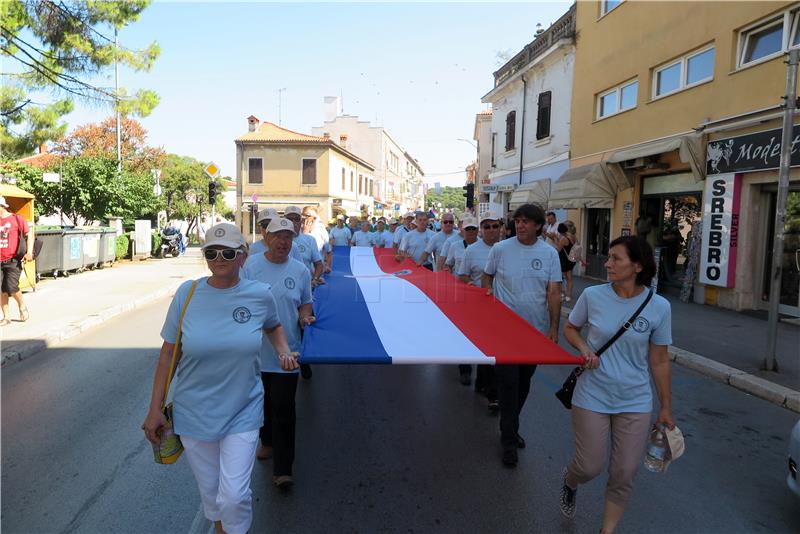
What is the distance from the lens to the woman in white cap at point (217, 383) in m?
2.81

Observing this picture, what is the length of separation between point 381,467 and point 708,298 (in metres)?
10.5

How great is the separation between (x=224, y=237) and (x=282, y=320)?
48.0 inches

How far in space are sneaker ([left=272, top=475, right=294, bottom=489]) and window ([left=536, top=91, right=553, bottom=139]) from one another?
19.5 metres

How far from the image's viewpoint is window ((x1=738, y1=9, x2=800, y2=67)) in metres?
10.1

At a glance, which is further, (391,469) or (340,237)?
(340,237)

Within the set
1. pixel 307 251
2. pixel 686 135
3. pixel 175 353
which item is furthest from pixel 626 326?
pixel 686 135

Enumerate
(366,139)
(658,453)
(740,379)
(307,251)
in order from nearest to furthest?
(658,453)
(307,251)
(740,379)
(366,139)

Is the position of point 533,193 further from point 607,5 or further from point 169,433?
point 169,433

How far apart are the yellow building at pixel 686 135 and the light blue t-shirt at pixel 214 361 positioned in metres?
10.3

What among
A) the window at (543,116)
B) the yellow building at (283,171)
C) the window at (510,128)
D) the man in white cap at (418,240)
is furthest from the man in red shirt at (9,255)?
the yellow building at (283,171)

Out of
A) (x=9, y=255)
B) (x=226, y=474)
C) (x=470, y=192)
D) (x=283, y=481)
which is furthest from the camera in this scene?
(x=470, y=192)

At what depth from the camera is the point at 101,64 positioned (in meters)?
11.6

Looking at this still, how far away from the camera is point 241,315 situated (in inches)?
114

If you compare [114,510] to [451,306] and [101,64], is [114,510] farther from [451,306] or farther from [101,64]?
[101,64]
